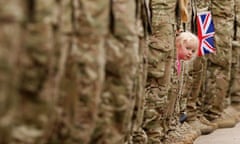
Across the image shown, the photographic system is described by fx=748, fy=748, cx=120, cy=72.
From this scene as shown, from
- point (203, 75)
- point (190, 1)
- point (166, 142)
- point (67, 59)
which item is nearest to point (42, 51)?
point (67, 59)

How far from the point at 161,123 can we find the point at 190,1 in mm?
1211

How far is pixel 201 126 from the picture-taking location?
6.72 meters

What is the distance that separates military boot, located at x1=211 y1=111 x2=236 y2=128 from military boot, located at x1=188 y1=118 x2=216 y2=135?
340 mm

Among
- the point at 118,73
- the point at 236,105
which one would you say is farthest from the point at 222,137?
the point at 118,73

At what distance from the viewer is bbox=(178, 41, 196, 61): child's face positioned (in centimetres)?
474

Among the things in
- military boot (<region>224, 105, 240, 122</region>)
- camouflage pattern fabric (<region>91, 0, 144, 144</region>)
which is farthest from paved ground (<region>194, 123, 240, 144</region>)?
camouflage pattern fabric (<region>91, 0, 144, 144</region>)

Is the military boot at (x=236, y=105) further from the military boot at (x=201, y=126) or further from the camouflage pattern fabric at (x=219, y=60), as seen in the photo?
the military boot at (x=201, y=126)

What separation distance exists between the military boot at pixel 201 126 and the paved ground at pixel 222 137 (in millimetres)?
51

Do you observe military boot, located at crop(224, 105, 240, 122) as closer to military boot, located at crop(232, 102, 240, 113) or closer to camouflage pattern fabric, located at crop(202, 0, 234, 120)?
military boot, located at crop(232, 102, 240, 113)

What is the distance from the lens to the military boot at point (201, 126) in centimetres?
665

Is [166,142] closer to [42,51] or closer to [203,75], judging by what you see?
[203,75]

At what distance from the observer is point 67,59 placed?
2.32m

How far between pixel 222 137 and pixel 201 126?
0.23m

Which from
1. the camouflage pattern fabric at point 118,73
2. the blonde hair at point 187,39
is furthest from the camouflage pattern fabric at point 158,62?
the camouflage pattern fabric at point 118,73
